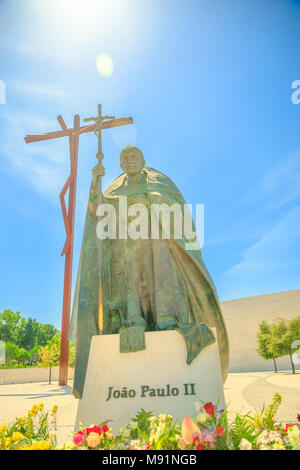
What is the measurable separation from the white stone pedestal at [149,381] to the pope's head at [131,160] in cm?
213

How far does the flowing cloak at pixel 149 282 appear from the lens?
3.68 metres

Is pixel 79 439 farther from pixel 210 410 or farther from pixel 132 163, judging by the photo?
pixel 132 163

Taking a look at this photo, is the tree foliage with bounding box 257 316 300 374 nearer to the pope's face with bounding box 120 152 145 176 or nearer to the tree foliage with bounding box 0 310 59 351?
the pope's face with bounding box 120 152 145 176

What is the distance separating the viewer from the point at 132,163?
4.39 m

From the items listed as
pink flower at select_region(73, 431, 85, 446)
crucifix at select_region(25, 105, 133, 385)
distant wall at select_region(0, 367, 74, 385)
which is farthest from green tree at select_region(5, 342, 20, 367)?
pink flower at select_region(73, 431, 85, 446)

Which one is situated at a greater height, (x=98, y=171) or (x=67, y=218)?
(x=67, y=218)

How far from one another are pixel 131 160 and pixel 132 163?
0.04 metres

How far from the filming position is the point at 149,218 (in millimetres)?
4090

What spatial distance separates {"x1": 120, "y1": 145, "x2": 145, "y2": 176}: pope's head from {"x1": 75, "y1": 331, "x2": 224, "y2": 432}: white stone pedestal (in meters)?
2.13

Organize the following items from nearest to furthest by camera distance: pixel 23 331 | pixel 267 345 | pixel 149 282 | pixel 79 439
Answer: pixel 79 439 → pixel 149 282 → pixel 267 345 → pixel 23 331

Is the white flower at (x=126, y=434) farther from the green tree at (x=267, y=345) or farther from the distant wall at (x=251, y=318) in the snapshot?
the distant wall at (x=251, y=318)

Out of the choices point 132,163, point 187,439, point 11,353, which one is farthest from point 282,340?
point 11,353

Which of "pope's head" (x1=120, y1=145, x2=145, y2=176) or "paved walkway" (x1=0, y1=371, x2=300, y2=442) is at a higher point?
"pope's head" (x1=120, y1=145, x2=145, y2=176)

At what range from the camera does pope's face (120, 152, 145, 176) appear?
439 cm
